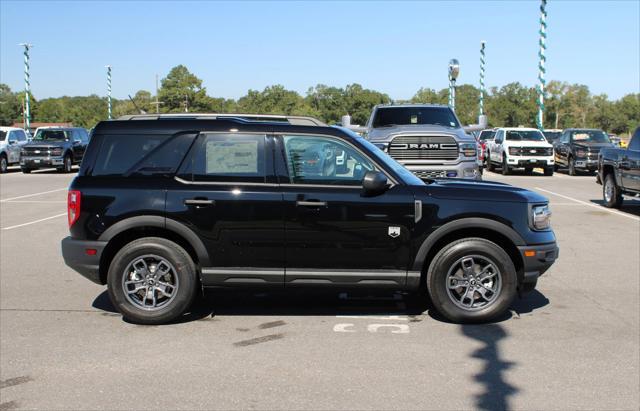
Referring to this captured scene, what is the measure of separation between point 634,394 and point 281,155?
3.41m

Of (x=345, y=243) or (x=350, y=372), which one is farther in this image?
(x=345, y=243)

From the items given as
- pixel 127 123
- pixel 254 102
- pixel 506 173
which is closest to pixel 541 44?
pixel 506 173

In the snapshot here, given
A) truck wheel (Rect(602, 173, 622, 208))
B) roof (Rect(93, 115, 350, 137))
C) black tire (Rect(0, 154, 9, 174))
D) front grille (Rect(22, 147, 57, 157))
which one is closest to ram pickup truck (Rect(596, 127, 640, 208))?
truck wheel (Rect(602, 173, 622, 208))

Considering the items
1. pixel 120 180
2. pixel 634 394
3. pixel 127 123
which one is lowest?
pixel 634 394

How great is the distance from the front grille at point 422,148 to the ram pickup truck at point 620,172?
14.8 ft

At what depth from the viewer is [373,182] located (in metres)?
5.89

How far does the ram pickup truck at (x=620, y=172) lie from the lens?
14438mm

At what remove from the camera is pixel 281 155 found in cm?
620

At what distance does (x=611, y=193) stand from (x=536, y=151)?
1297 centimetres

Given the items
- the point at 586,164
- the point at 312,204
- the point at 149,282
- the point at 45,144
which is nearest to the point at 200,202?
the point at 149,282

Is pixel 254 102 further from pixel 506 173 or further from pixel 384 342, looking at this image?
pixel 384 342

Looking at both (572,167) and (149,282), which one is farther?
(572,167)

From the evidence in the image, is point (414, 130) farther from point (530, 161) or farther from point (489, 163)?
point (489, 163)

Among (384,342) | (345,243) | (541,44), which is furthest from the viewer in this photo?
(541,44)
